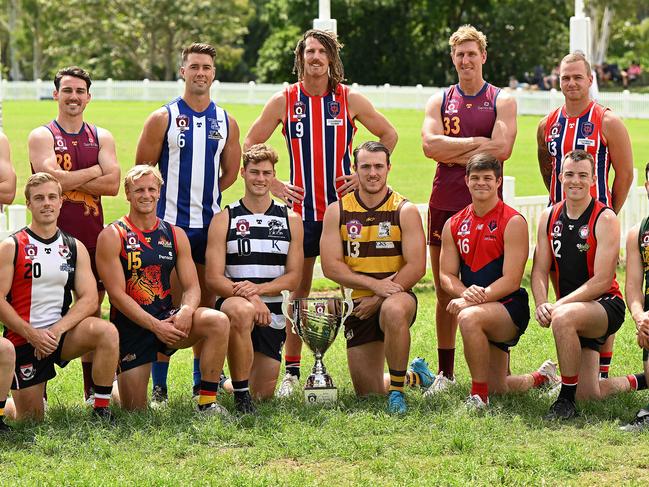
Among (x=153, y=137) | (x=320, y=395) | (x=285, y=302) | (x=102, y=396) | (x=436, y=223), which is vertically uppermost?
(x=153, y=137)

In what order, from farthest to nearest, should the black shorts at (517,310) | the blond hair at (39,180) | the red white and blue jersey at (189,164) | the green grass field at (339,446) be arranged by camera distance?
the red white and blue jersey at (189,164), the black shorts at (517,310), the blond hair at (39,180), the green grass field at (339,446)

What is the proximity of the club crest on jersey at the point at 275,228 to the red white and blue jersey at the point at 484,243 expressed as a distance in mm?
1156

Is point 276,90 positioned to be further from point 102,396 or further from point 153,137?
point 102,396

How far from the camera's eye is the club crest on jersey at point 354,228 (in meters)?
7.75

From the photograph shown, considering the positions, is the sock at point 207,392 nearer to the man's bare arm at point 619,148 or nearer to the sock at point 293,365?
the sock at point 293,365

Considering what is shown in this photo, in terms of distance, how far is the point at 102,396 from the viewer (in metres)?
6.99

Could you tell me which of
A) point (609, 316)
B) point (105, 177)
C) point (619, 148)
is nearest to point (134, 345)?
point (105, 177)

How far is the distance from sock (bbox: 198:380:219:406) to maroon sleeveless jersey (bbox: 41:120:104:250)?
Answer: 130cm

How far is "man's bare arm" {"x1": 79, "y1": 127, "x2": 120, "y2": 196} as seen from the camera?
24.9ft

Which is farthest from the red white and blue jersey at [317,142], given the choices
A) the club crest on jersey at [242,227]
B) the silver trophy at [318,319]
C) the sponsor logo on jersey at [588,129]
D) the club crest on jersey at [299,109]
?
the sponsor logo on jersey at [588,129]

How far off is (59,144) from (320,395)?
7.77ft

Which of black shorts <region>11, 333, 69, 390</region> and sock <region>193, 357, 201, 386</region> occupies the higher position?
black shorts <region>11, 333, 69, 390</region>

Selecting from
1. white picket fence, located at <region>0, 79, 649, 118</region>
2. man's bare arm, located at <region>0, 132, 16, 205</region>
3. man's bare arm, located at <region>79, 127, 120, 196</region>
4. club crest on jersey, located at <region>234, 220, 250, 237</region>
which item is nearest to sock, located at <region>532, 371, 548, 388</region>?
club crest on jersey, located at <region>234, 220, 250, 237</region>

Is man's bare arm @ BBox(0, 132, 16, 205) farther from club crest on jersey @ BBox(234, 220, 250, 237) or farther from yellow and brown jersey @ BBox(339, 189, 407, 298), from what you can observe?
yellow and brown jersey @ BBox(339, 189, 407, 298)
